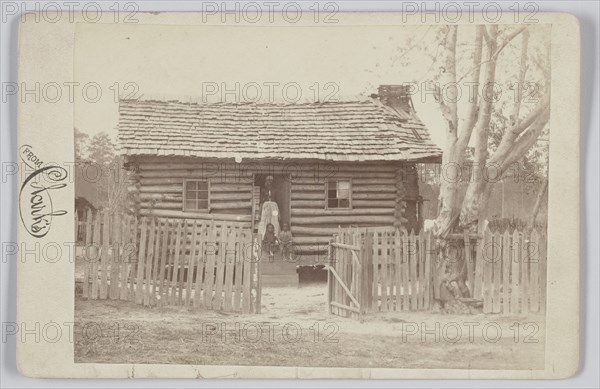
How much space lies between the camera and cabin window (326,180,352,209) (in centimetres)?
588

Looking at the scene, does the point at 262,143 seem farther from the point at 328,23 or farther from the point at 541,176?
the point at 541,176

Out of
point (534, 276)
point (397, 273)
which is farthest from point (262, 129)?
point (534, 276)

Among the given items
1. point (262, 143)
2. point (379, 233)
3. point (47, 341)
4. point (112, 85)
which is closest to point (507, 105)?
point (379, 233)

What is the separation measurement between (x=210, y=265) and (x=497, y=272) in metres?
2.22

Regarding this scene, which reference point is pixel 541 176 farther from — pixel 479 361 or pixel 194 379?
pixel 194 379

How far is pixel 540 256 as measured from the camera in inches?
219

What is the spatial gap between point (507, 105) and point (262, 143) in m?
1.89

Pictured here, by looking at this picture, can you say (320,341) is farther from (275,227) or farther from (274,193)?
(274,193)

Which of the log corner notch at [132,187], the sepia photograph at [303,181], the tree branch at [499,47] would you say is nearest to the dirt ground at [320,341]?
the sepia photograph at [303,181]

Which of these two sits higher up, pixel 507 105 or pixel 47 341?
pixel 507 105

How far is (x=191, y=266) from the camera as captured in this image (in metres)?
5.66

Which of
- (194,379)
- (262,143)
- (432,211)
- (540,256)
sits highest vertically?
(262,143)

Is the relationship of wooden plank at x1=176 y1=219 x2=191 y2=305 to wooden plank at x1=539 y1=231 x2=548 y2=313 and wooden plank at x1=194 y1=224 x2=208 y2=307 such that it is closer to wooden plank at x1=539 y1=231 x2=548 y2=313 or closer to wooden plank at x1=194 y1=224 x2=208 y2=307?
wooden plank at x1=194 y1=224 x2=208 y2=307
